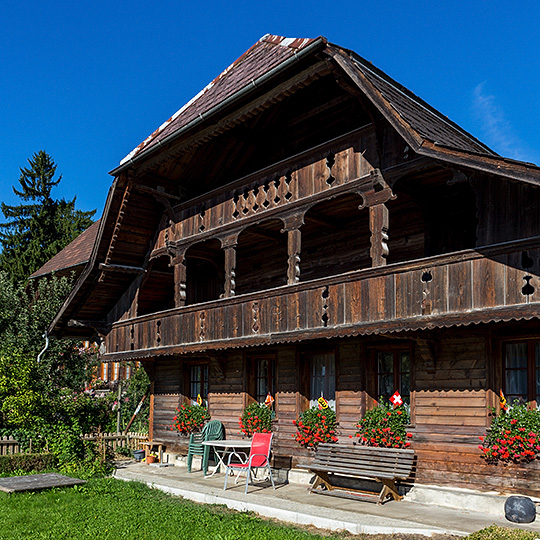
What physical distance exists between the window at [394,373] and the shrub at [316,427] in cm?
123

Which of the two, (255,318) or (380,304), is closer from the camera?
(380,304)

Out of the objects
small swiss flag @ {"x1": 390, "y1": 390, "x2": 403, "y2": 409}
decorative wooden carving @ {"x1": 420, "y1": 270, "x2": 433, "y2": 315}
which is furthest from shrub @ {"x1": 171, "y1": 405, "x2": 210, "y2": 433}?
decorative wooden carving @ {"x1": 420, "y1": 270, "x2": 433, "y2": 315}

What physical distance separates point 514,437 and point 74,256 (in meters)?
19.5

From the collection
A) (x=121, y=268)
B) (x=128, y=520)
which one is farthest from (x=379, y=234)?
(x=121, y=268)

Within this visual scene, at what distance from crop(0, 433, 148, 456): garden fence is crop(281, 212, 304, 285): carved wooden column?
6.68m

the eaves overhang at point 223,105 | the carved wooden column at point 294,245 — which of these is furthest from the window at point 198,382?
the eaves overhang at point 223,105

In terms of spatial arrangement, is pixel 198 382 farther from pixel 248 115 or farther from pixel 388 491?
pixel 248 115

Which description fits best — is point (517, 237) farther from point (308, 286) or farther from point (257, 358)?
point (257, 358)

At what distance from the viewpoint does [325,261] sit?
15.2m

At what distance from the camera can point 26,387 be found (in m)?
15.4

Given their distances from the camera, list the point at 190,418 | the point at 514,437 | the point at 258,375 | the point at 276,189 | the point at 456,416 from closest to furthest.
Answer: the point at 514,437 → the point at 456,416 → the point at 276,189 → the point at 258,375 → the point at 190,418

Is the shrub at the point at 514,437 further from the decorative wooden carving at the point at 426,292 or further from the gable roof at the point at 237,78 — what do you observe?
the gable roof at the point at 237,78

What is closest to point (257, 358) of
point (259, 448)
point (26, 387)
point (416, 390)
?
point (259, 448)

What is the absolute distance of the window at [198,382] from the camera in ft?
54.6
